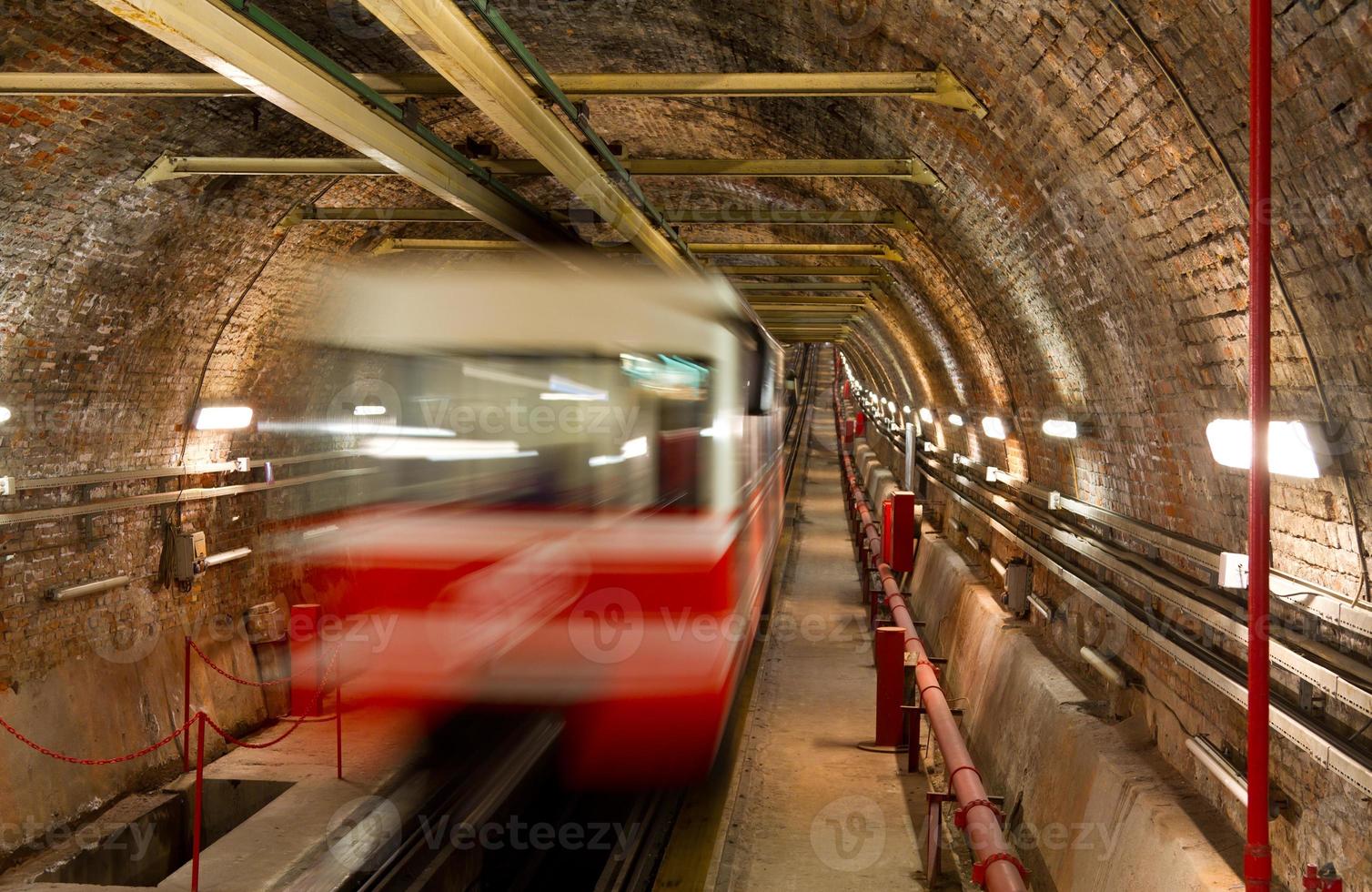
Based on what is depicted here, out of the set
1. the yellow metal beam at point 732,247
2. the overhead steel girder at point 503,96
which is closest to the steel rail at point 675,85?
the overhead steel girder at point 503,96

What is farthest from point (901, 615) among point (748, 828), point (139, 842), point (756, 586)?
point (139, 842)

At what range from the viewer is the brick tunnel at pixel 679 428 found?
15.2 ft

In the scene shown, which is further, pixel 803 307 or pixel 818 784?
pixel 803 307

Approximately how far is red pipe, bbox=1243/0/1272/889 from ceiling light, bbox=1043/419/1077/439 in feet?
16.7

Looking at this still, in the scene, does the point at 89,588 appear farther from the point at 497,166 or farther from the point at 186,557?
the point at 497,166

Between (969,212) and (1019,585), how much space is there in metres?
4.13

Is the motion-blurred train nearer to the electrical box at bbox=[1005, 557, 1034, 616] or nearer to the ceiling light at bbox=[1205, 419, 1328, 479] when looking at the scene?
the ceiling light at bbox=[1205, 419, 1328, 479]

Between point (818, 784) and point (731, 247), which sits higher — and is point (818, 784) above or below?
below

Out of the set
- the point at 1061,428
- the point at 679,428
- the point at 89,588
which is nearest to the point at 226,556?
the point at 89,588

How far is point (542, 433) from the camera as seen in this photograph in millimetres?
6789

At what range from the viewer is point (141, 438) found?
35.1ft

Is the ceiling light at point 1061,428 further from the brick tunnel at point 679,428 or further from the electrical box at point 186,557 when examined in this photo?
the electrical box at point 186,557

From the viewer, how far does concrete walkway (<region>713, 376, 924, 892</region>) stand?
21.6 ft

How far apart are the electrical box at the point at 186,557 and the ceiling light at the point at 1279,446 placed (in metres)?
9.83
